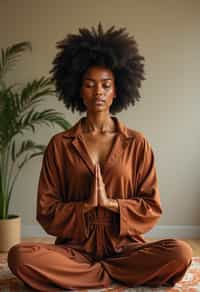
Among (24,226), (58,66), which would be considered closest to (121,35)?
(58,66)

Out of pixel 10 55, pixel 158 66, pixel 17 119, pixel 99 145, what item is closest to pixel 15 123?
pixel 17 119

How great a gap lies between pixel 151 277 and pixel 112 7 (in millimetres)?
2647

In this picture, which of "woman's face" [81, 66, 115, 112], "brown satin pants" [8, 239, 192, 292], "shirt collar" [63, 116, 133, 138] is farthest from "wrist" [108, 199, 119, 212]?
"woman's face" [81, 66, 115, 112]

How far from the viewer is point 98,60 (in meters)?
2.58

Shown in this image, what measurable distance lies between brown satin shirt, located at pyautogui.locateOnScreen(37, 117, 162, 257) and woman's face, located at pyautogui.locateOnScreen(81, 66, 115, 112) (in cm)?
19

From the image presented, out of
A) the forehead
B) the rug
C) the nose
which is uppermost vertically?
the forehead

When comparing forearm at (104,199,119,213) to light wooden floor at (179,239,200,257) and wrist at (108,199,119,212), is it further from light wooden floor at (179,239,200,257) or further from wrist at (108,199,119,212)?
light wooden floor at (179,239,200,257)

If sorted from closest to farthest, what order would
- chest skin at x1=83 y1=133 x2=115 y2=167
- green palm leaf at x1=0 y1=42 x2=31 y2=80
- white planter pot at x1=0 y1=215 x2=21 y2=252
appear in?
chest skin at x1=83 y1=133 x2=115 y2=167 < white planter pot at x1=0 y1=215 x2=21 y2=252 < green palm leaf at x1=0 y1=42 x2=31 y2=80

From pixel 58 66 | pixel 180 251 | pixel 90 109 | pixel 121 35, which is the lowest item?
pixel 180 251

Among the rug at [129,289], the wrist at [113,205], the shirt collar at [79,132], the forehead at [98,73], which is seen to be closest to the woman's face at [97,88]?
the forehead at [98,73]

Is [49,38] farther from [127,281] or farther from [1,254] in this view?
[127,281]

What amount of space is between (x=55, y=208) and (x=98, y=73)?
2.54 ft

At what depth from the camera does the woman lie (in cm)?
239

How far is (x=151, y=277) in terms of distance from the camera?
7.98 ft
